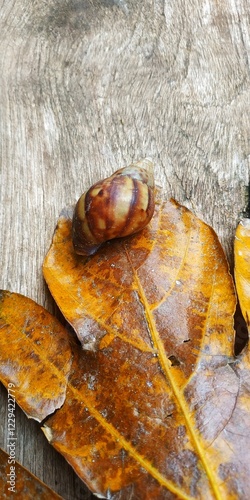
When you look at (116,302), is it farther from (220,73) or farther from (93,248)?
Answer: (220,73)

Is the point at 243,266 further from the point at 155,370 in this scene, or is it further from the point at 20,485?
the point at 20,485

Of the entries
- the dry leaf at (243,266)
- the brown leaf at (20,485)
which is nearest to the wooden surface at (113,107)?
the dry leaf at (243,266)

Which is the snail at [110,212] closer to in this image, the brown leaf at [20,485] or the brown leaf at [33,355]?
the brown leaf at [33,355]

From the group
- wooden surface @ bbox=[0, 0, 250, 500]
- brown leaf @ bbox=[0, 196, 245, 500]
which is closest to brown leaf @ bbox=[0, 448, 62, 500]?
brown leaf @ bbox=[0, 196, 245, 500]

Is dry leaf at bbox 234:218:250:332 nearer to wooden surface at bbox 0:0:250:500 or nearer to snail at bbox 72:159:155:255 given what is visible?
wooden surface at bbox 0:0:250:500

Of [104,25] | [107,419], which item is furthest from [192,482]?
[104,25]

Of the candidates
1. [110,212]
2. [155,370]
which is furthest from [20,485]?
[110,212]
